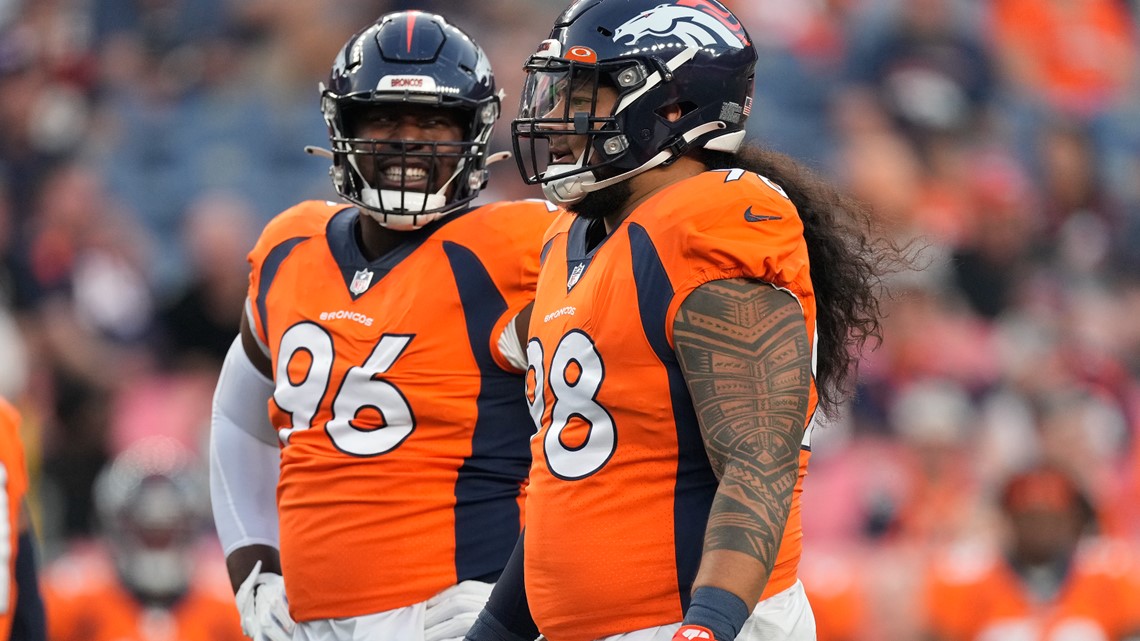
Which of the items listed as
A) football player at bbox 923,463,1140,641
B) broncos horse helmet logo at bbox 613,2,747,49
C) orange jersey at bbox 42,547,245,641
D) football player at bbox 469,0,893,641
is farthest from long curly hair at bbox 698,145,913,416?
orange jersey at bbox 42,547,245,641

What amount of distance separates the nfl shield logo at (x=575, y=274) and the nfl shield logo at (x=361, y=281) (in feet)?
3.13

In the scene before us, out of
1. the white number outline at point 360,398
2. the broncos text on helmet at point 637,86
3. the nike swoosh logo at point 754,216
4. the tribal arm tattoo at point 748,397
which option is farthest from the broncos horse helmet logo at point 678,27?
the white number outline at point 360,398

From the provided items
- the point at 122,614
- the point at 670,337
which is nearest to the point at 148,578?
the point at 122,614

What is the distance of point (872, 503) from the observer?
7.52 meters

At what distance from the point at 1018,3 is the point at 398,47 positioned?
7314 mm

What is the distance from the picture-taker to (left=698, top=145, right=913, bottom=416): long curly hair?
291cm

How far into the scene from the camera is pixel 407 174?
12.3 ft

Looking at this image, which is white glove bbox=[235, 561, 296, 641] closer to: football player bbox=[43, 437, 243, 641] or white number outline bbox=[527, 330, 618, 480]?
white number outline bbox=[527, 330, 618, 480]

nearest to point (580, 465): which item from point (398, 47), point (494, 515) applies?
point (494, 515)

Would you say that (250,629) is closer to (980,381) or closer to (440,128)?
(440,128)

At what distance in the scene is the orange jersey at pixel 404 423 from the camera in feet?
11.9

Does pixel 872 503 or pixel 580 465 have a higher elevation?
pixel 580 465

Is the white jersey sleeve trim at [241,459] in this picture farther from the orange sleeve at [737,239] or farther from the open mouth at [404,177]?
the orange sleeve at [737,239]

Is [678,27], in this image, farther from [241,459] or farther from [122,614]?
[122,614]
